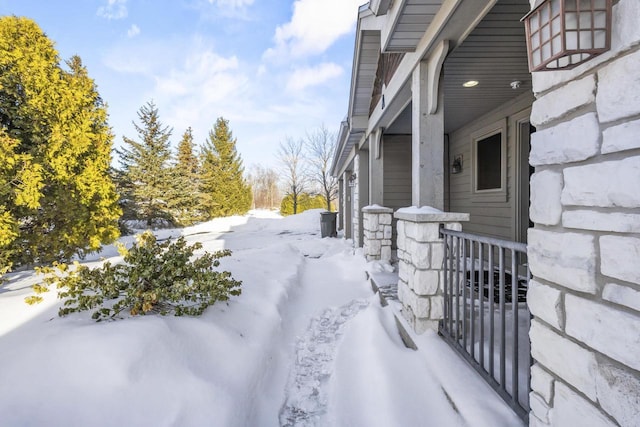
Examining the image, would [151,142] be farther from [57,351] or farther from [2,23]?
[57,351]

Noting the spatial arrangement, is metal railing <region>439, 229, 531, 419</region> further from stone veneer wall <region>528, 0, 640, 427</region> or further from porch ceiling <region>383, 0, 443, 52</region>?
porch ceiling <region>383, 0, 443, 52</region>

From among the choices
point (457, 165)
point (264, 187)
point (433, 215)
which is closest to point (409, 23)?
point (433, 215)

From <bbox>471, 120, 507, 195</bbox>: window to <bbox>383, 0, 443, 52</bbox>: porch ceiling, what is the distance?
2.75 metres

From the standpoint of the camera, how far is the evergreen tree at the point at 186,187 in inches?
628

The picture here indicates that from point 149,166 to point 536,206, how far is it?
1688 centimetres

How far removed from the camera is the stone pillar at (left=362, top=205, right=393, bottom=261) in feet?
16.9

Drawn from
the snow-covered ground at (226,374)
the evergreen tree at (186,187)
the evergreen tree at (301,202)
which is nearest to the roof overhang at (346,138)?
the snow-covered ground at (226,374)

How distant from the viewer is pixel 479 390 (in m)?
1.78

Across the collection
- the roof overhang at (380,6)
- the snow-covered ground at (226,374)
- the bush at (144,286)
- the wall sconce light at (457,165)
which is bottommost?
the snow-covered ground at (226,374)

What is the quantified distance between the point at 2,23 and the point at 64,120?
195 centimetres

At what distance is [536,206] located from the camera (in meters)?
1.28

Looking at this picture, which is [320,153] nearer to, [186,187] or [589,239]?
[186,187]

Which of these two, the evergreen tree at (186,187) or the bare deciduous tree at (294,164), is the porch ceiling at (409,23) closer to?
the evergreen tree at (186,187)

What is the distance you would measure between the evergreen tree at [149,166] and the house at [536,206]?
13.5 m
